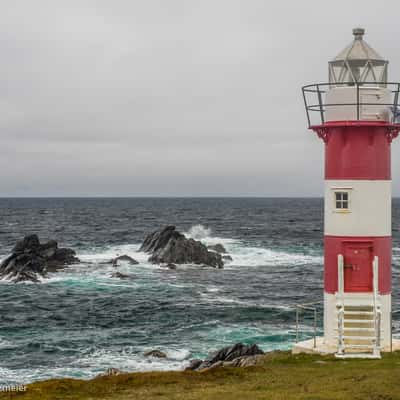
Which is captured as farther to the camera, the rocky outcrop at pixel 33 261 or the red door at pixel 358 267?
the rocky outcrop at pixel 33 261

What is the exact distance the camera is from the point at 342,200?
15969 millimetres

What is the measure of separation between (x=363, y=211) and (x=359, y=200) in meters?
0.26

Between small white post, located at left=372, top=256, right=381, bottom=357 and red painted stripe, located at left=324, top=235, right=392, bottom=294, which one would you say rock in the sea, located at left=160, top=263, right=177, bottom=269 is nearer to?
red painted stripe, located at left=324, top=235, right=392, bottom=294

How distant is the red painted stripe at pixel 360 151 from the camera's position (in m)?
15.8

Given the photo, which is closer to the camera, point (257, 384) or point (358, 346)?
point (257, 384)

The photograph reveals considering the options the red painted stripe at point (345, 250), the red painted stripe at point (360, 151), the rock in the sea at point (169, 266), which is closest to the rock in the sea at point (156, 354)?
the red painted stripe at point (345, 250)

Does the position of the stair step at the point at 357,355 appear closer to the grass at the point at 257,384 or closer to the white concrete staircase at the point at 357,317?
the white concrete staircase at the point at 357,317

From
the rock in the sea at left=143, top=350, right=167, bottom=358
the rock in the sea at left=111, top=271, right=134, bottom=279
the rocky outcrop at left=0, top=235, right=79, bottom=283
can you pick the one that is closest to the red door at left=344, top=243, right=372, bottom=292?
the rock in the sea at left=143, top=350, right=167, bottom=358

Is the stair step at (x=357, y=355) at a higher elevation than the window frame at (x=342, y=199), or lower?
lower

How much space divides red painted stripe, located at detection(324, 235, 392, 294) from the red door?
2.5 inches

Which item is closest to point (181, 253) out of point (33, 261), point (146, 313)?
point (33, 261)

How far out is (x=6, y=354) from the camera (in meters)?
26.2

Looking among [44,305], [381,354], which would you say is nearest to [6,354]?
[44,305]

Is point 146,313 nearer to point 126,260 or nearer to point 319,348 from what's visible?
point 319,348
